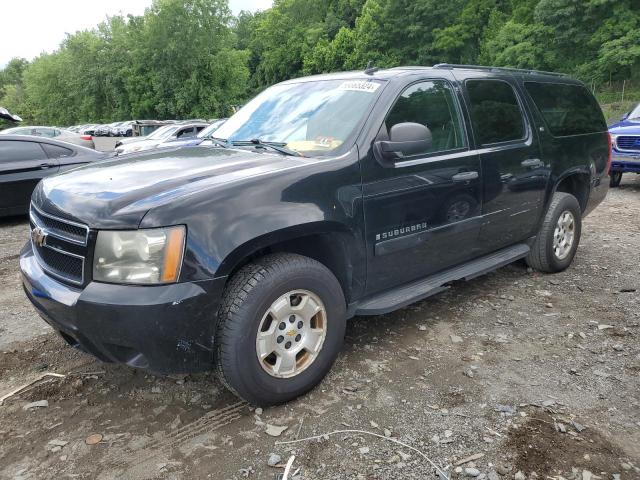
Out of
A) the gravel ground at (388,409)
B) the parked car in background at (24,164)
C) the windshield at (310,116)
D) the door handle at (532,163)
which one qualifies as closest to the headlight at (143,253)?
the gravel ground at (388,409)

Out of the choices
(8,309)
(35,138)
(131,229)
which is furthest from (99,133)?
(131,229)

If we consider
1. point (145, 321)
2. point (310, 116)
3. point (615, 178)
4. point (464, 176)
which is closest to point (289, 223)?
point (145, 321)

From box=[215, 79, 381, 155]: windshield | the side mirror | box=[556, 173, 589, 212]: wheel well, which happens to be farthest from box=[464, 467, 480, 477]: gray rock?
box=[556, 173, 589, 212]: wheel well

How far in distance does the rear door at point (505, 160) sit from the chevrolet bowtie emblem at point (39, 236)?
2927mm

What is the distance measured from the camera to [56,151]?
26.5ft

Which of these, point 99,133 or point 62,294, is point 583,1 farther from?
point 62,294

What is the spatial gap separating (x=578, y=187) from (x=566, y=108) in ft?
2.70

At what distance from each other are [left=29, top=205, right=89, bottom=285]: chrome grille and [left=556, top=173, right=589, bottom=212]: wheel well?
4.28 m

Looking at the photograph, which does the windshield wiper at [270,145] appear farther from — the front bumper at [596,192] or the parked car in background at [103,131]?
the parked car in background at [103,131]

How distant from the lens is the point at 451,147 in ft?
12.1

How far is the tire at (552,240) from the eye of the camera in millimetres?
4707

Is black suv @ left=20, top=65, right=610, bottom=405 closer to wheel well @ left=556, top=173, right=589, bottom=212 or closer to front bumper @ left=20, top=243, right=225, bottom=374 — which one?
front bumper @ left=20, top=243, right=225, bottom=374

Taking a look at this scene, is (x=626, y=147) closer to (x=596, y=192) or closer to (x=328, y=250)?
(x=596, y=192)

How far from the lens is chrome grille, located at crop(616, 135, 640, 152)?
9047 millimetres
